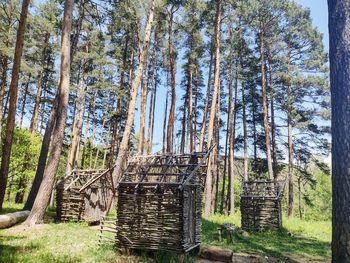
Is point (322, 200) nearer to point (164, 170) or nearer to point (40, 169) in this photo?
point (40, 169)

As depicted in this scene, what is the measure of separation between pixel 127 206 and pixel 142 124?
13435 millimetres

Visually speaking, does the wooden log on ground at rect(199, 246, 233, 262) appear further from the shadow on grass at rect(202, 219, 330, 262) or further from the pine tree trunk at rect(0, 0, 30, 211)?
the pine tree trunk at rect(0, 0, 30, 211)

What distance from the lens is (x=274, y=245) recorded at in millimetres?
12656

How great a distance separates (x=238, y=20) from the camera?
26.1 metres

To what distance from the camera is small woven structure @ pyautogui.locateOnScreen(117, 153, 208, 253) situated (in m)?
8.00

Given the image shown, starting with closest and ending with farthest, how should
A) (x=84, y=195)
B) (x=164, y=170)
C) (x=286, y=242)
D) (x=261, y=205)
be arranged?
(x=164, y=170) → (x=286, y=242) → (x=84, y=195) → (x=261, y=205)

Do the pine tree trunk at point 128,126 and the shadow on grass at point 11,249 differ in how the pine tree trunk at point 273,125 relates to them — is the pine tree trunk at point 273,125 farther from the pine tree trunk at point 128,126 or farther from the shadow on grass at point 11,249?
the shadow on grass at point 11,249

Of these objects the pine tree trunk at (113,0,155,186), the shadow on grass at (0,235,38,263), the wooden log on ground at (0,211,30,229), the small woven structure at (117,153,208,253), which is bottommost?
the shadow on grass at (0,235,38,263)

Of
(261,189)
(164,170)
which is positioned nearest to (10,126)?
(164,170)

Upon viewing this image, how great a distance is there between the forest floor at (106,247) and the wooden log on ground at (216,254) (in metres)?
0.66

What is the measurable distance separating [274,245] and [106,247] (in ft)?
23.1

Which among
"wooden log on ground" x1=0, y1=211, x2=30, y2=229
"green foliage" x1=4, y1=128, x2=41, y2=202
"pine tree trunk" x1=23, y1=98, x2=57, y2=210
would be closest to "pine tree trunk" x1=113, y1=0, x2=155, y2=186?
"pine tree trunk" x1=23, y1=98, x2=57, y2=210

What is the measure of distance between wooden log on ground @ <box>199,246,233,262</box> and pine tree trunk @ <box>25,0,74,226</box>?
19.3 ft

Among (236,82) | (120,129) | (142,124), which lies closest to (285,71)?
(236,82)
